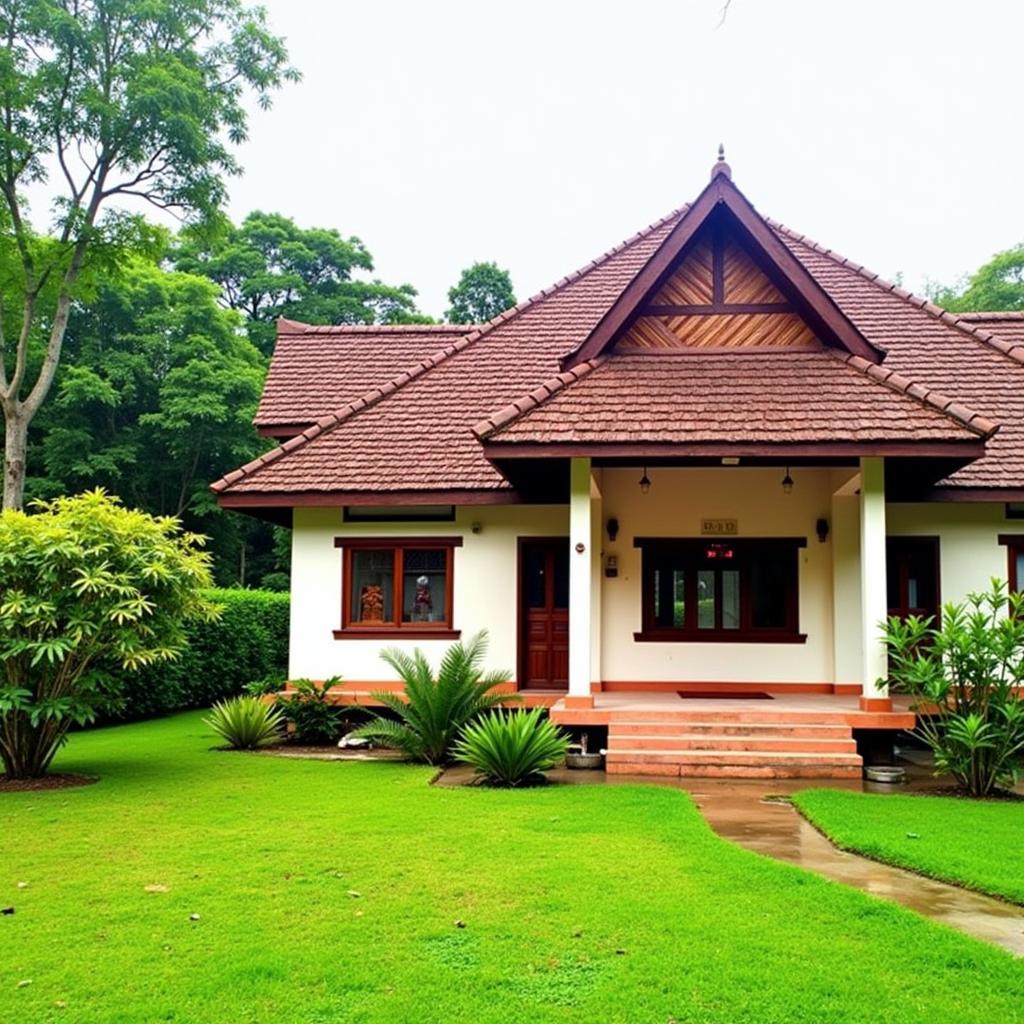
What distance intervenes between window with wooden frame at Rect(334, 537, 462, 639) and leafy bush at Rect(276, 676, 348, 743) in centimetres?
109

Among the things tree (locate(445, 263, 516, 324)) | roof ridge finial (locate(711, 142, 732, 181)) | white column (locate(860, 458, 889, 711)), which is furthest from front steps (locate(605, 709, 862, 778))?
tree (locate(445, 263, 516, 324))

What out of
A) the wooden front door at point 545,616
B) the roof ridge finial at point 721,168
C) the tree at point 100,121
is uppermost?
the tree at point 100,121

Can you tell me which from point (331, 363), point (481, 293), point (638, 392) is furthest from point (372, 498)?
point (481, 293)

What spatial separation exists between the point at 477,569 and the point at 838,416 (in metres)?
5.32

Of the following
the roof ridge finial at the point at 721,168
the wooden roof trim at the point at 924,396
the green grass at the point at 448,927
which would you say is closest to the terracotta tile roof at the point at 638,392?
the wooden roof trim at the point at 924,396

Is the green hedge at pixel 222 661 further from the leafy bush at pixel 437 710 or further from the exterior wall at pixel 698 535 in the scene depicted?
the exterior wall at pixel 698 535

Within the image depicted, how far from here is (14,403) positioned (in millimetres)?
18625

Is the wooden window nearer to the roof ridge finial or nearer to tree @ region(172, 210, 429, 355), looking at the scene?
the roof ridge finial

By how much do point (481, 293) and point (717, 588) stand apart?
24.6m

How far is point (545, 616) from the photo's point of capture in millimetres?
13680

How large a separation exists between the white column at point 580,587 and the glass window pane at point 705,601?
3126mm

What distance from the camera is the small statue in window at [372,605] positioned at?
13719 mm

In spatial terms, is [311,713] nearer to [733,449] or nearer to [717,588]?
[717,588]

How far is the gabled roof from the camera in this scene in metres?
10.9
